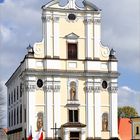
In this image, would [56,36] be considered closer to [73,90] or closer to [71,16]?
[71,16]

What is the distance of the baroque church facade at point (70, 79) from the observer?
59031 millimetres

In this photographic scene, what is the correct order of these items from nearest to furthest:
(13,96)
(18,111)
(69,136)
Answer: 1. (69,136)
2. (18,111)
3. (13,96)

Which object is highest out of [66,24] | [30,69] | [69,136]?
[66,24]

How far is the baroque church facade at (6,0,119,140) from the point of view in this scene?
2324 inches

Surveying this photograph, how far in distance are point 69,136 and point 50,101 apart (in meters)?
4.56

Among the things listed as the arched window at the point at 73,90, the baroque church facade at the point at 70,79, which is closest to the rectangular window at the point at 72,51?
the baroque church facade at the point at 70,79

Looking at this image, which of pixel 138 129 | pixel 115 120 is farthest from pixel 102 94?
pixel 138 129

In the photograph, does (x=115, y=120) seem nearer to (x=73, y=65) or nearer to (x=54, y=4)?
(x=73, y=65)

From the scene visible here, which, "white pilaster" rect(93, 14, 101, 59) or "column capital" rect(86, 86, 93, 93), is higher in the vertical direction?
"white pilaster" rect(93, 14, 101, 59)

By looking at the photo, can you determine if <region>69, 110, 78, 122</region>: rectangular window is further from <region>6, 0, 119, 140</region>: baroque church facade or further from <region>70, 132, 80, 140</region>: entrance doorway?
<region>70, 132, 80, 140</region>: entrance doorway

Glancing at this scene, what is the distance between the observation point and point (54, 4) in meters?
60.9

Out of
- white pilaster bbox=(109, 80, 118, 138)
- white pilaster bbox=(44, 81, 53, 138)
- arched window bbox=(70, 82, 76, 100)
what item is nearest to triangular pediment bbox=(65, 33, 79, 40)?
arched window bbox=(70, 82, 76, 100)

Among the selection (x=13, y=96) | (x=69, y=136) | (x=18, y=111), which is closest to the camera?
(x=69, y=136)

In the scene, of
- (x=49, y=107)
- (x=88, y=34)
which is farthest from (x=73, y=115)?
(x=88, y=34)
